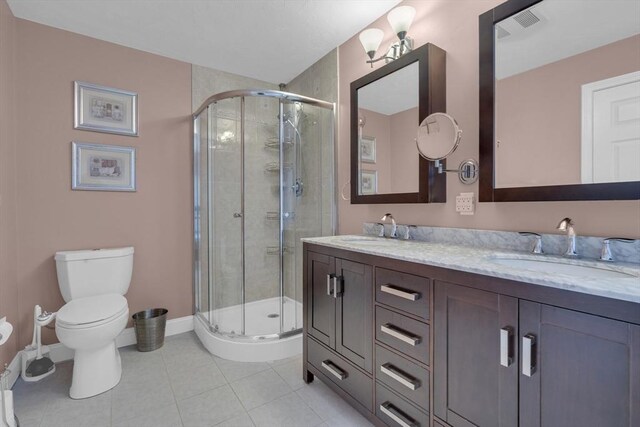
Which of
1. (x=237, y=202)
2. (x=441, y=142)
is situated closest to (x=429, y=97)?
(x=441, y=142)

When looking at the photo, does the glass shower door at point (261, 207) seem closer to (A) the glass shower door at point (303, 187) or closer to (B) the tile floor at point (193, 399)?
(A) the glass shower door at point (303, 187)

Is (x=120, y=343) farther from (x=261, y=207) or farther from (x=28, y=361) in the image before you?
(x=261, y=207)

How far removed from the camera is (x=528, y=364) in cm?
89

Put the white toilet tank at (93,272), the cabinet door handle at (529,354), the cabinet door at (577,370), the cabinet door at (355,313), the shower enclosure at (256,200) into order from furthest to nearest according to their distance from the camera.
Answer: the shower enclosure at (256,200), the white toilet tank at (93,272), the cabinet door at (355,313), the cabinet door handle at (529,354), the cabinet door at (577,370)

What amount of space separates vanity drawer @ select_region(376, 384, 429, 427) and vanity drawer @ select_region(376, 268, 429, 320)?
396 millimetres

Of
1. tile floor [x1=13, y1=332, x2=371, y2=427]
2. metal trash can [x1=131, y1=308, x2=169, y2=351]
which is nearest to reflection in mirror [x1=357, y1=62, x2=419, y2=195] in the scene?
tile floor [x1=13, y1=332, x2=371, y2=427]

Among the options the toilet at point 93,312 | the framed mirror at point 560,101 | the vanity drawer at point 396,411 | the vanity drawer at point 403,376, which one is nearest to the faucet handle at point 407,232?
the framed mirror at point 560,101

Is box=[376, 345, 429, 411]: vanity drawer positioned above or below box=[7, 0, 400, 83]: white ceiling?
below

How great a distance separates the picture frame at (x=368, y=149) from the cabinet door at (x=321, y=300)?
0.81m

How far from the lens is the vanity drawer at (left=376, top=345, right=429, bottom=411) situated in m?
1.19

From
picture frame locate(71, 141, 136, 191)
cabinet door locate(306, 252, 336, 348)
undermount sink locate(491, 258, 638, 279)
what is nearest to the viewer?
undermount sink locate(491, 258, 638, 279)

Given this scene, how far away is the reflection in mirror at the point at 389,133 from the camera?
182cm

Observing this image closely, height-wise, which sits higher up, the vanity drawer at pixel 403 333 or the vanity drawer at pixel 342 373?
the vanity drawer at pixel 403 333

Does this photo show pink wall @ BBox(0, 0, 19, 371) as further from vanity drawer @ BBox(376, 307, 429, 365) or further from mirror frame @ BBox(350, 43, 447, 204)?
mirror frame @ BBox(350, 43, 447, 204)
